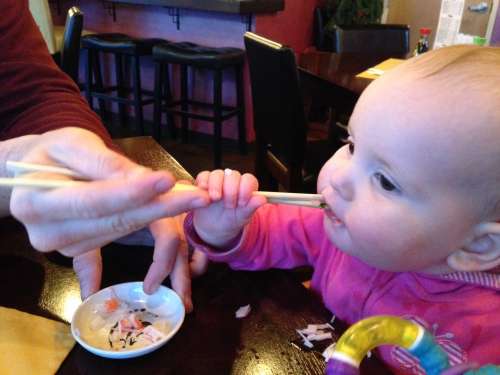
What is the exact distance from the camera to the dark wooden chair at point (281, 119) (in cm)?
172

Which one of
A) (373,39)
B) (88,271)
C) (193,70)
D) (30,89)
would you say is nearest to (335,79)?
(373,39)

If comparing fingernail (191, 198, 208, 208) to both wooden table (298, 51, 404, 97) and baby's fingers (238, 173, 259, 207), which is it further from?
wooden table (298, 51, 404, 97)

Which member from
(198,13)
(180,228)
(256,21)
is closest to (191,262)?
(180,228)

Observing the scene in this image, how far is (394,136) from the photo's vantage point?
62cm

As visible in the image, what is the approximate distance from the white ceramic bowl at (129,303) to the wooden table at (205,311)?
0.04 feet

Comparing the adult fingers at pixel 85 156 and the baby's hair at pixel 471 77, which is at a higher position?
the baby's hair at pixel 471 77

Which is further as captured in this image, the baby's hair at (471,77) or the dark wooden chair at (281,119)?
the dark wooden chair at (281,119)

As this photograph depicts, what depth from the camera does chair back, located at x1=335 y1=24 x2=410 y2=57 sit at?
2.92 meters

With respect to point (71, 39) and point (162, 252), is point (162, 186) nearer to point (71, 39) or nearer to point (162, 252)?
point (162, 252)

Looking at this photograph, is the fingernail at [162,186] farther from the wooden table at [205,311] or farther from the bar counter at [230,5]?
the bar counter at [230,5]

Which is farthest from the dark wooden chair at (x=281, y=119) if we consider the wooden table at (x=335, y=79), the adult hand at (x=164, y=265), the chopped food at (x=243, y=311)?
the chopped food at (x=243, y=311)

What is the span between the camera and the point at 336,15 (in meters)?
4.20

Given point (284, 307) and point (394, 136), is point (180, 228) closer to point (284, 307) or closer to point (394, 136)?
point (284, 307)

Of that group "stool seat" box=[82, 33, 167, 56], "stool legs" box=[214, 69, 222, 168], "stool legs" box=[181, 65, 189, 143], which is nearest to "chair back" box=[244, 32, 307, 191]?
"stool legs" box=[214, 69, 222, 168]
